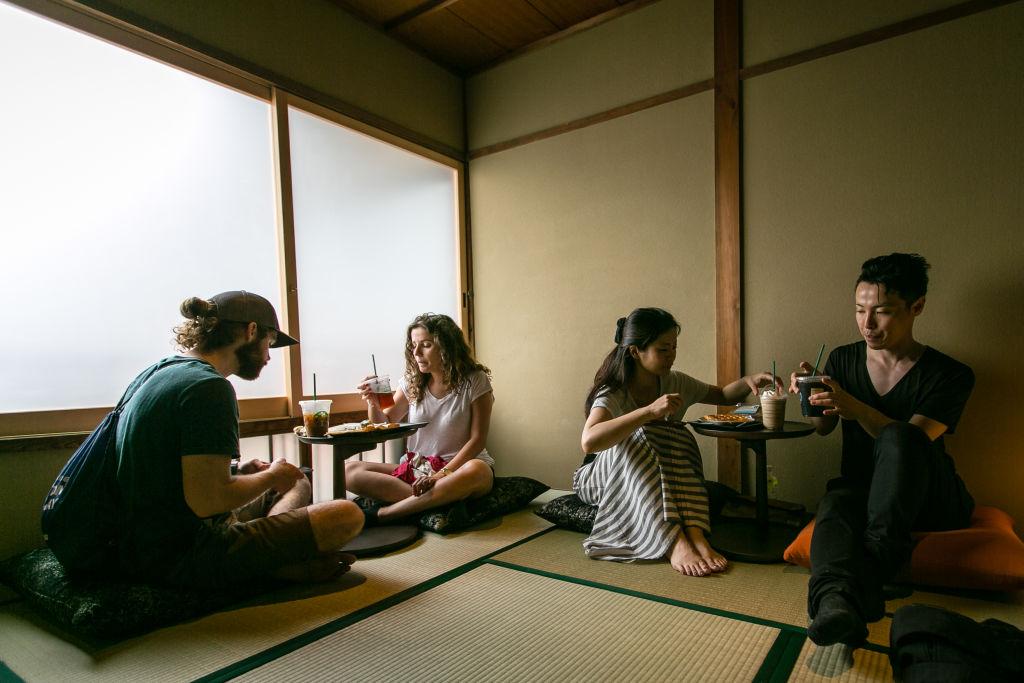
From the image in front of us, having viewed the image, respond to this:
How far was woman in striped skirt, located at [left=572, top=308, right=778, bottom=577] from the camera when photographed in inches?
89.4

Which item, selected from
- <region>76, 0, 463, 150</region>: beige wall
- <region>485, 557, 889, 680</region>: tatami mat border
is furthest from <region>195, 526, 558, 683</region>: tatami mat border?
<region>76, 0, 463, 150</region>: beige wall

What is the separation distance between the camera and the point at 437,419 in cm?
316

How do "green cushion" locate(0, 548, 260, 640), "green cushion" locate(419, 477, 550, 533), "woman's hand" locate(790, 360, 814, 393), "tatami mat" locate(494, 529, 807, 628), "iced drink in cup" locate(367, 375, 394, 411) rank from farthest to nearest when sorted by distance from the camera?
"iced drink in cup" locate(367, 375, 394, 411) → "green cushion" locate(419, 477, 550, 533) → "woman's hand" locate(790, 360, 814, 393) → "tatami mat" locate(494, 529, 807, 628) → "green cushion" locate(0, 548, 260, 640)

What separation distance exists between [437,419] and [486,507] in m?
0.54

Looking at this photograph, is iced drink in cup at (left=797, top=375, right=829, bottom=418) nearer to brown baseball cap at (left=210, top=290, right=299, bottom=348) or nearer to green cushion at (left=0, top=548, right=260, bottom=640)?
brown baseball cap at (left=210, top=290, right=299, bottom=348)

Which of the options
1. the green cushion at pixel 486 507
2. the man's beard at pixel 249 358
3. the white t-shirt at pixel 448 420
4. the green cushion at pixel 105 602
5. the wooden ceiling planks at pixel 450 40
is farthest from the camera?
the wooden ceiling planks at pixel 450 40

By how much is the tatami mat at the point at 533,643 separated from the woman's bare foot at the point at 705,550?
37 cm

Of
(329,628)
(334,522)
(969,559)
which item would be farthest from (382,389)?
(969,559)

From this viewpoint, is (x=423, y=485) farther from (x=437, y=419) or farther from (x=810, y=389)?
(x=810, y=389)

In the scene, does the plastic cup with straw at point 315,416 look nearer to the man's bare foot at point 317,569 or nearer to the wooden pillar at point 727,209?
the man's bare foot at point 317,569

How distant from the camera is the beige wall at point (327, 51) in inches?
109

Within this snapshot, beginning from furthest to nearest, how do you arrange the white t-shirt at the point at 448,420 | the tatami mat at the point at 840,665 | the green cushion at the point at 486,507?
the white t-shirt at the point at 448,420, the green cushion at the point at 486,507, the tatami mat at the point at 840,665

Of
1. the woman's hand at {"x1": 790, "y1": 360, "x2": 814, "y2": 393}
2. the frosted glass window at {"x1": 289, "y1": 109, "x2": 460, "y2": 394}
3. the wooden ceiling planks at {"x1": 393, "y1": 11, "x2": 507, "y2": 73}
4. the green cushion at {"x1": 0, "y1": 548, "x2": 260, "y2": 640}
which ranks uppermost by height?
the wooden ceiling planks at {"x1": 393, "y1": 11, "x2": 507, "y2": 73}

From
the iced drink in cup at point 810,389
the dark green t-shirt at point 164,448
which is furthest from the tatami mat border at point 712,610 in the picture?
the dark green t-shirt at point 164,448
